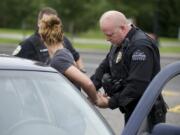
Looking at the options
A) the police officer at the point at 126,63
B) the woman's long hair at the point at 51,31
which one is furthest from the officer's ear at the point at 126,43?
the woman's long hair at the point at 51,31

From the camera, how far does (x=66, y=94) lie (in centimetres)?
412

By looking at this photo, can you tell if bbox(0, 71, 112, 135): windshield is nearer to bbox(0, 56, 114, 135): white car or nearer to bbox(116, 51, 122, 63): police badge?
bbox(0, 56, 114, 135): white car

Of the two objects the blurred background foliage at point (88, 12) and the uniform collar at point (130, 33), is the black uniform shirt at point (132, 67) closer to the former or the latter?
the uniform collar at point (130, 33)

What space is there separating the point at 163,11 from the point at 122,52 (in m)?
49.9

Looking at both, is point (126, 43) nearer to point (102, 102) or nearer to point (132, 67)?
point (132, 67)

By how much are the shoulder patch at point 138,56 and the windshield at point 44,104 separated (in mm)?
1109

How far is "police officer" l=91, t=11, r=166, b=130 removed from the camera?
5172mm

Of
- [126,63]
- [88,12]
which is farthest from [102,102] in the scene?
[88,12]

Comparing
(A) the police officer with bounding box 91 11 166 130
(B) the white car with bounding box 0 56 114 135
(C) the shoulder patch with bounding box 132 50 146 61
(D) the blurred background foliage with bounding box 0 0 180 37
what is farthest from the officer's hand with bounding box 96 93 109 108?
(D) the blurred background foliage with bounding box 0 0 180 37

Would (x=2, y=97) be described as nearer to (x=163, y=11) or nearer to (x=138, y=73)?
(x=138, y=73)

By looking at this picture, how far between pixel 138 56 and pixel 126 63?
155 mm

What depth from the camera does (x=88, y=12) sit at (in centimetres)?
3966

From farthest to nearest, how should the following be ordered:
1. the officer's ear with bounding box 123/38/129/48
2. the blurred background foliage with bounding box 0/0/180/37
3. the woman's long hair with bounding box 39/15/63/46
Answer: the blurred background foliage with bounding box 0/0/180/37
the woman's long hair with bounding box 39/15/63/46
the officer's ear with bounding box 123/38/129/48

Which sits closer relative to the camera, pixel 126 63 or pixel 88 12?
pixel 126 63
